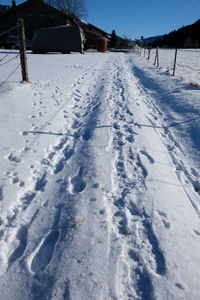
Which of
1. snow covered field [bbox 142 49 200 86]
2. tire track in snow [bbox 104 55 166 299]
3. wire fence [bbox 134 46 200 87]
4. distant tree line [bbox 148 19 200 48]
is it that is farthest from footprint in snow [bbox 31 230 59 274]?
distant tree line [bbox 148 19 200 48]

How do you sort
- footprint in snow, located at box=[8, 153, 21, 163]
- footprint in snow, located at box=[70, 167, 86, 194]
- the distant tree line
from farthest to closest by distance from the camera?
the distant tree line → footprint in snow, located at box=[8, 153, 21, 163] → footprint in snow, located at box=[70, 167, 86, 194]

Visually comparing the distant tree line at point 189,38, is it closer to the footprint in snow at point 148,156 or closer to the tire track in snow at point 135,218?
the footprint in snow at point 148,156

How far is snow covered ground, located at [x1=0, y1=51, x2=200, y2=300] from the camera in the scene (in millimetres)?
1830

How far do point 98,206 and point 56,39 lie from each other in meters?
24.4

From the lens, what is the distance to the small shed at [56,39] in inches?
890

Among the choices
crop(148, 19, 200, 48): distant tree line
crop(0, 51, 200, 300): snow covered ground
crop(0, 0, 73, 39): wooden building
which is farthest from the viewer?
crop(148, 19, 200, 48): distant tree line

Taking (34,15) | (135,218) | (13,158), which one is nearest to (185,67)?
(13,158)

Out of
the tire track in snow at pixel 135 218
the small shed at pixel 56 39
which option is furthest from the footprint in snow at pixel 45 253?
the small shed at pixel 56 39

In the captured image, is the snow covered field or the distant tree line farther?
the distant tree line

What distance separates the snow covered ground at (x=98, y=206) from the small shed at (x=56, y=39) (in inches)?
804

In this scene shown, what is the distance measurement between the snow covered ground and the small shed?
804 inches

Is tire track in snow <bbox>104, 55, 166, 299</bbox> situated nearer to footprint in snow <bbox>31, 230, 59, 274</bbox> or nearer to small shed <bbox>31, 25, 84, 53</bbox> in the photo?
footprint in snow <bbox>31, 230, 59, 274</bbox>

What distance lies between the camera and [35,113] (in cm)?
543

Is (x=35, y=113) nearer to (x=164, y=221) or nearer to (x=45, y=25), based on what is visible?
(x=164, y=221)
